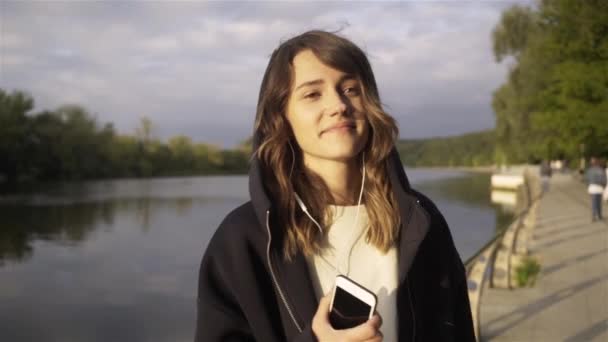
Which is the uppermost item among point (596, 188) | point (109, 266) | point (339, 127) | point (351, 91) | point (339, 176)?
point (351, 91)

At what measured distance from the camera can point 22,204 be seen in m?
35.5

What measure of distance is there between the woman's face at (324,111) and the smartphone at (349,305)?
370 mm

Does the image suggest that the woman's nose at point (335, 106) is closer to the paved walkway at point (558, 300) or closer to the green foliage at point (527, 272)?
the paved walkway at point (558, 300)

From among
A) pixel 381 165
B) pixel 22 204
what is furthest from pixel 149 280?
pixel 22 204

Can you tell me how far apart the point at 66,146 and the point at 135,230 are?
3975 cm

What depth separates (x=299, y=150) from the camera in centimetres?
147

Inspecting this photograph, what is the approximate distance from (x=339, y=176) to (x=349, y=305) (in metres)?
0.40

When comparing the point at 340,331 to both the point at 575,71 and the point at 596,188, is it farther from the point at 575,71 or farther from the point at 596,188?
the point at 575,71

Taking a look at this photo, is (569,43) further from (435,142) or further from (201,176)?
(435,142)

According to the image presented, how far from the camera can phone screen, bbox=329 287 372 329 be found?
1126 millimetres

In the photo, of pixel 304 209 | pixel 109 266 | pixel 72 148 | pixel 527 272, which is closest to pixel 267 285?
pixel 304 209

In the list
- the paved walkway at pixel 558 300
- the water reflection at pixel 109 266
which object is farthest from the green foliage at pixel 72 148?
the paved walkway at pixel 558 300

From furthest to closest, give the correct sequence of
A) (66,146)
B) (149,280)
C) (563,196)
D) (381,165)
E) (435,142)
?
(435,142), (66,146), (563,196), (149,280), (381,165)

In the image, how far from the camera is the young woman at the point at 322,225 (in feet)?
4.04
